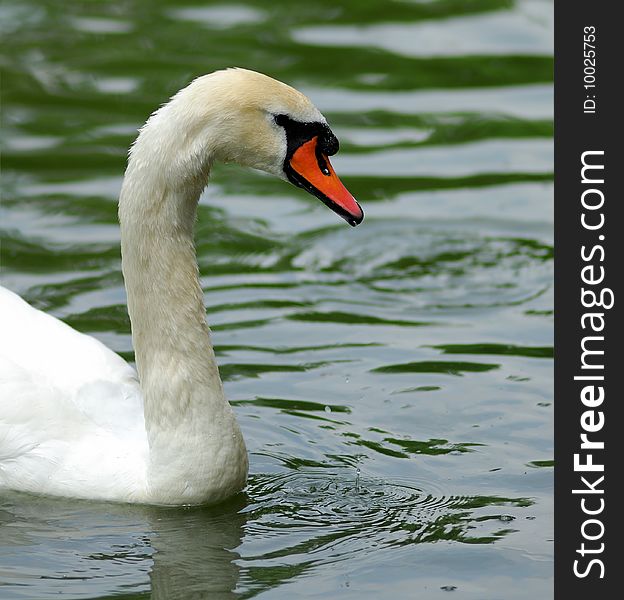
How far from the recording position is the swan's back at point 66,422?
23.9 ft

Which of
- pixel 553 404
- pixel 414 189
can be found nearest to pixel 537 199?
pixel 414 189

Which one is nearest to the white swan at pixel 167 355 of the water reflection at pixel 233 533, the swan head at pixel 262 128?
the swan head at pixel 262 128

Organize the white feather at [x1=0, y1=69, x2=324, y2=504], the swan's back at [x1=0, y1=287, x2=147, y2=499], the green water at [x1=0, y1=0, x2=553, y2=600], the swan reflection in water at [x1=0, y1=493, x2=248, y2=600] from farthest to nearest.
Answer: the swan's back at [x1=0, y1=287, x2=147, y2=499]
the white feather at [x1=0, y1=69, x2=324, y2=504]
the green water at [x1=0, y1=0, x2=553, y2=600]
the swan reflection in water at [x1=0, y1=493, x2=248, y2=600]

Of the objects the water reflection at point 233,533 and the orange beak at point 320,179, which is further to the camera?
the orange beak at point 320,179

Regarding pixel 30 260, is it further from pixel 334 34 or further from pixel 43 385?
pixel 334 34

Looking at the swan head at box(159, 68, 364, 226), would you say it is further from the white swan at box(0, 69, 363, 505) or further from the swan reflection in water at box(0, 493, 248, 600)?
the swan reflection in water at box(0, 493, 248, 600)

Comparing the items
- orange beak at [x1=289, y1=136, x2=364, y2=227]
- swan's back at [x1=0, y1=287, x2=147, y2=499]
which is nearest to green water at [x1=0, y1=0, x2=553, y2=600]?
swan's back at [x1=0, y1=287, x2=147, y2=499]

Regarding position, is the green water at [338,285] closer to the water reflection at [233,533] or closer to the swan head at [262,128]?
the water reflection at [233,533]

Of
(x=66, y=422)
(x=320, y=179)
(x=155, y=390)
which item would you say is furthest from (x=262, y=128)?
(x=66, y=422)

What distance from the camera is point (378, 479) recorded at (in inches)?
301

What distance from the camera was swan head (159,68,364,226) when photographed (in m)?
6.92

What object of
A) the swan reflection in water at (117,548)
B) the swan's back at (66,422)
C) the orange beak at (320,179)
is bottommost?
the swan reflection in water at (117,548)

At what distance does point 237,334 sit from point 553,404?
6.52 ft

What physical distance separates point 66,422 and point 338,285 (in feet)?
10.8
